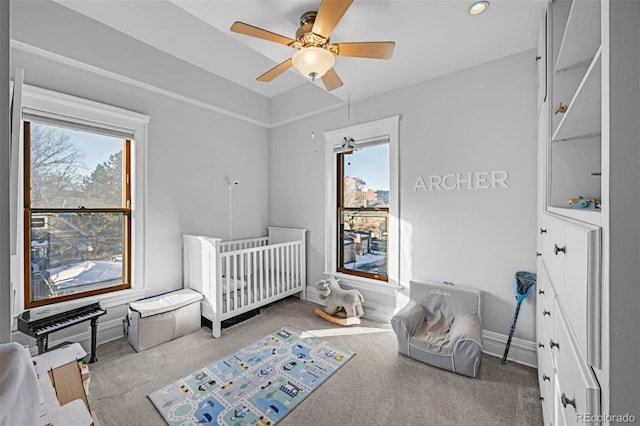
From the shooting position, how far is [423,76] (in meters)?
2.60

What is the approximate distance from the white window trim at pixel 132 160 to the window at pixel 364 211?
2.17 meters

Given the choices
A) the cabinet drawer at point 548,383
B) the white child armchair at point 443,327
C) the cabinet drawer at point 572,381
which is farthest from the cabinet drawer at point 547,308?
the white child armchair at point 443,327

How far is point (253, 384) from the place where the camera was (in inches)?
76.5

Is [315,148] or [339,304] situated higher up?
[315,148]

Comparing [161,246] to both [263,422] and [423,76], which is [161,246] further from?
[423,76]

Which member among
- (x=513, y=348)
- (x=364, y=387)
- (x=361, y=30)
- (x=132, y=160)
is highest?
(x=361, y=30)

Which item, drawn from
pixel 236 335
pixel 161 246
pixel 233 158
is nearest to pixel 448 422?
pixel 236 335

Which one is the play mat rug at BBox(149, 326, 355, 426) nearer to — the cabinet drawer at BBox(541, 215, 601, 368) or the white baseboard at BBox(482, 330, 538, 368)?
the white baseboard at BBox(482, 330, 538, 368)

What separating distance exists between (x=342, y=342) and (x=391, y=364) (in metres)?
0.51

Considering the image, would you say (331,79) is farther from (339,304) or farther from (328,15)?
(339,304)

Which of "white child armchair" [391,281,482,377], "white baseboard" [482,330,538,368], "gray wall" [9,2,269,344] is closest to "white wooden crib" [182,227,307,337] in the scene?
"gray wall" [9,2,269,344]

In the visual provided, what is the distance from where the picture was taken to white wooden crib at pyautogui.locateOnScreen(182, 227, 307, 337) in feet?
8.83

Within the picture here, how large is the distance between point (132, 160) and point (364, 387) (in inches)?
116

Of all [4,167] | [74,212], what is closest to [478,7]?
[4,167]
